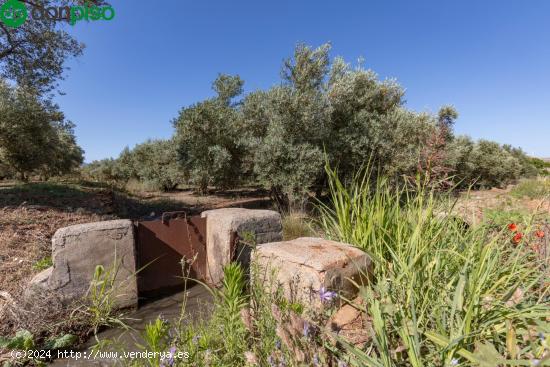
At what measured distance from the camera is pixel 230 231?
324 cm

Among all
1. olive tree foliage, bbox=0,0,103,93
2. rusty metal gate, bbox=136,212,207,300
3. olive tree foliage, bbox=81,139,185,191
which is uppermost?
olive tree foliage, bbox=0,0,103,93

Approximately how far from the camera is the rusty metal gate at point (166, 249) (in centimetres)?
336

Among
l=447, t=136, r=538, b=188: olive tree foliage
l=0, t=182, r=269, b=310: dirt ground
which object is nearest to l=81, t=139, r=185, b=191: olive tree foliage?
l=0, t=182, r=269, b=310: dirt ground

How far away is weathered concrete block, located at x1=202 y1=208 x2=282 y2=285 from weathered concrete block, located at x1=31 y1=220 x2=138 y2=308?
0.93 meters

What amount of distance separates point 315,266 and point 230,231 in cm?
170

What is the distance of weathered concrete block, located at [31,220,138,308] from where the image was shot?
2.68 metres

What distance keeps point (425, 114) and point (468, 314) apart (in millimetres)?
11733

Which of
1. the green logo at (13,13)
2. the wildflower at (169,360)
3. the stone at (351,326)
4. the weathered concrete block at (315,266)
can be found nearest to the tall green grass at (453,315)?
the stone at (351,326)

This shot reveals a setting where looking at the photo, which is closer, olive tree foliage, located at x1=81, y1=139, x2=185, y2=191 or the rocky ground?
the rocky ground

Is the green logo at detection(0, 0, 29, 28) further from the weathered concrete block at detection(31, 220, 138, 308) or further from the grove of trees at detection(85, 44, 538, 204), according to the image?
the weathered concrete block at detection(31, 220, 138, 308)

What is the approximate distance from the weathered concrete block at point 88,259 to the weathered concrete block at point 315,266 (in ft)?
5.04

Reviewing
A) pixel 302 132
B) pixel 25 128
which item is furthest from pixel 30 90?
pixel 302 132

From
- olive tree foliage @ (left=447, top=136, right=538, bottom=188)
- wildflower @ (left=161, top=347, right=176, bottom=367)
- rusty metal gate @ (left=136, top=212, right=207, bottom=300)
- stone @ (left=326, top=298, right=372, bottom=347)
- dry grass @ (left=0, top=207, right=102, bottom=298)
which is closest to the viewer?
wildflower @ (left=161, top=347, right=176, bottom=367)

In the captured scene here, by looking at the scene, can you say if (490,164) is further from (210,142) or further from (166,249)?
(166,249)
